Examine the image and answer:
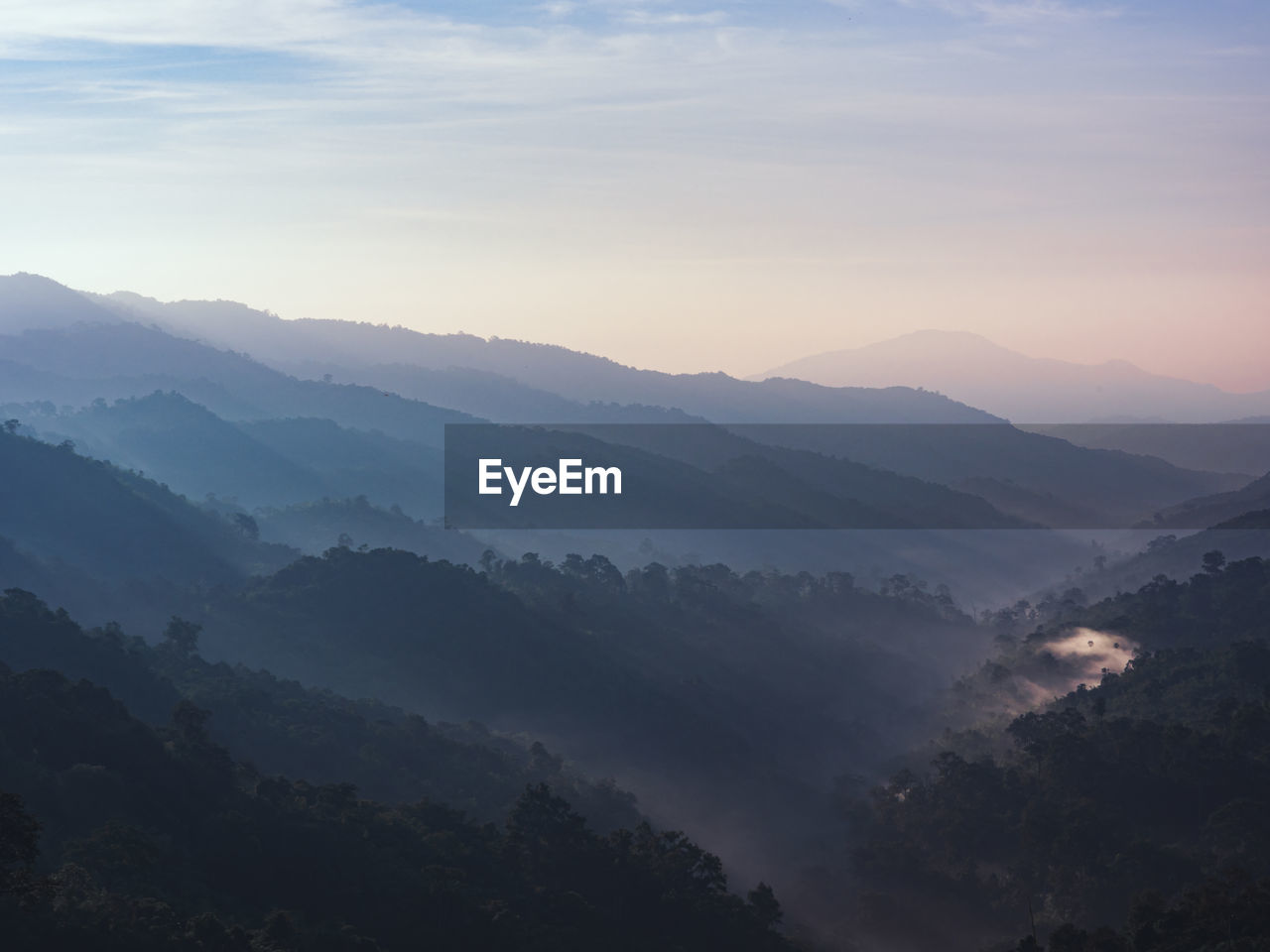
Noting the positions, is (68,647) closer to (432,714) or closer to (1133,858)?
(432,714)

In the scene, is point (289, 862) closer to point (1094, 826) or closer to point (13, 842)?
point (13, 842)

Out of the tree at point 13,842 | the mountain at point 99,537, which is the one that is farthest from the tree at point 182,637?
the tree at point 13,842

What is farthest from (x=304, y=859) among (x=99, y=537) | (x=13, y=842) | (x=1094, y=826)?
(x=99, y=537)

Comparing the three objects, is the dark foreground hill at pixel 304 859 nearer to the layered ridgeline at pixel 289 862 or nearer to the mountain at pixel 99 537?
the layered ridgeline at pixel 289 862

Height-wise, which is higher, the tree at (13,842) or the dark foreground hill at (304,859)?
the tree at (13,842)

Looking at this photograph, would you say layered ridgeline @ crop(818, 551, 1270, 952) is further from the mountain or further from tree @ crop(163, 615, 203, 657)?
the mountain

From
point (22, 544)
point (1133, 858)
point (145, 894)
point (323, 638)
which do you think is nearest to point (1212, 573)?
point (1133, 858)
